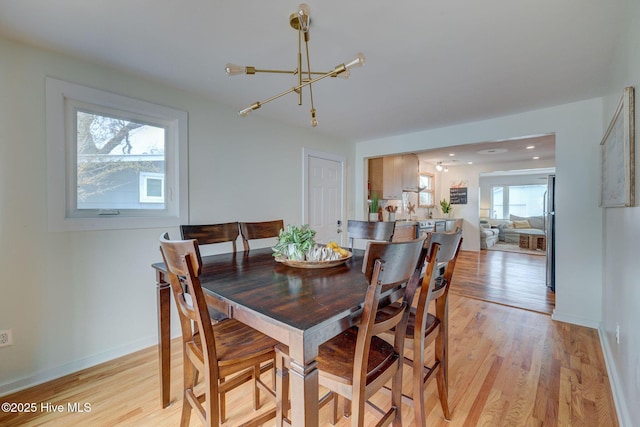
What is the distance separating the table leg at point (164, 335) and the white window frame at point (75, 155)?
0.93 m

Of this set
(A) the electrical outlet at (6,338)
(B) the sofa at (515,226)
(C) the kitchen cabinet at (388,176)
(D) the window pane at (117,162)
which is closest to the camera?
(A) the electrical outlet at (6,338)

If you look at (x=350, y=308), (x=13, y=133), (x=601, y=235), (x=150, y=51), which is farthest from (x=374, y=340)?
(x=601, y=235)

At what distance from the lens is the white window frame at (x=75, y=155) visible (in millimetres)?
1839

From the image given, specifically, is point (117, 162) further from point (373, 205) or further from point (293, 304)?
point (373, 205)

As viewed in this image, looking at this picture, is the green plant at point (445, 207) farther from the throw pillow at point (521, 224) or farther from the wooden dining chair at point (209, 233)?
the wooden dining chair at point (209, 233)

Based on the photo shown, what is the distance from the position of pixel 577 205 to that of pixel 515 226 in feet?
22.9

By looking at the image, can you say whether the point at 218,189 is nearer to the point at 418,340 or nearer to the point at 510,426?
the point at 418,340

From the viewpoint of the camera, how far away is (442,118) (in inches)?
124

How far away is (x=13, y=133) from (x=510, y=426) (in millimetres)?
3379

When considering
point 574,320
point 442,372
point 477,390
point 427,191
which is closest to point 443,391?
point 442,372

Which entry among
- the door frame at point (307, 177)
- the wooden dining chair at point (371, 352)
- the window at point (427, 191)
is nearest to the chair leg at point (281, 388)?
the wooden dining chair at point (371, 352)

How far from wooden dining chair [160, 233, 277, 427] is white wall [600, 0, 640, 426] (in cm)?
168

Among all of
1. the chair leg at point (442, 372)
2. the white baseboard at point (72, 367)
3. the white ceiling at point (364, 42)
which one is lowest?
the white baseboard at point (72, 367)

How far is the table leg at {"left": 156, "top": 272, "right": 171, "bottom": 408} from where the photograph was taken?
5.07 feet
